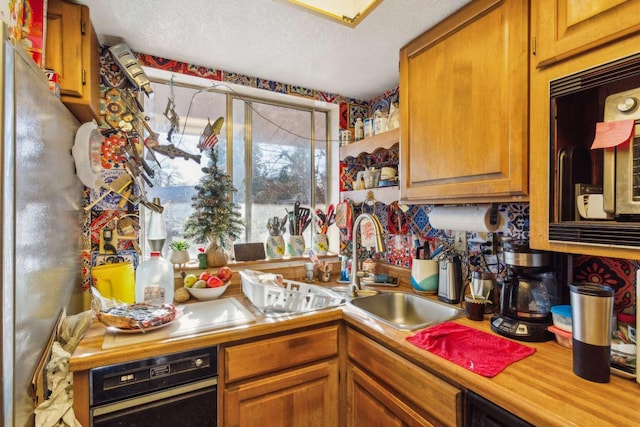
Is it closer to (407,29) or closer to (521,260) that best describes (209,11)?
(407,29)

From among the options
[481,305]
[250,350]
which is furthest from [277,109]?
[481,305]

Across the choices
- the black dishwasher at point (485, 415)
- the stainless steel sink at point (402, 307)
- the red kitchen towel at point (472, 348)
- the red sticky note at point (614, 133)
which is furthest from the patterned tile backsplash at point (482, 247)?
the black dishwasher at point (485, 415)

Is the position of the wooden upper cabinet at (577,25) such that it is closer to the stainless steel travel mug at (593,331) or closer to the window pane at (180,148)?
the stainless steel travel mug at (593,331)

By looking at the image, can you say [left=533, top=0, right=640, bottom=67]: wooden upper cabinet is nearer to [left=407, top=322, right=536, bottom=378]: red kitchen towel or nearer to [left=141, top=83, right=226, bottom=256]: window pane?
[left=407, top=322, right=536, bottom=378]: red kitchen towel

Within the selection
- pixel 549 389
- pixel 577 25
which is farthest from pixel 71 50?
pixel 549 389

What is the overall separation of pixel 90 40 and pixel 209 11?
20.6 inches

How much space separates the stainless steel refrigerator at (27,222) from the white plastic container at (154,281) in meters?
0.36

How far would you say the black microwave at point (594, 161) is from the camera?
79 centimetres

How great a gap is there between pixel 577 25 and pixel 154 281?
6.19ft

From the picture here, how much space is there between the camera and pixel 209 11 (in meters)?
1.30

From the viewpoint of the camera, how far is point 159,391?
1108 mm

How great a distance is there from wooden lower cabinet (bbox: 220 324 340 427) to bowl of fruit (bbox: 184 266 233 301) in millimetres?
466

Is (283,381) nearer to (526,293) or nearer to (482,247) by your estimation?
(526,293)

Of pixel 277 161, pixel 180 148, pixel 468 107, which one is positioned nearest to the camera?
pixel 468 107
